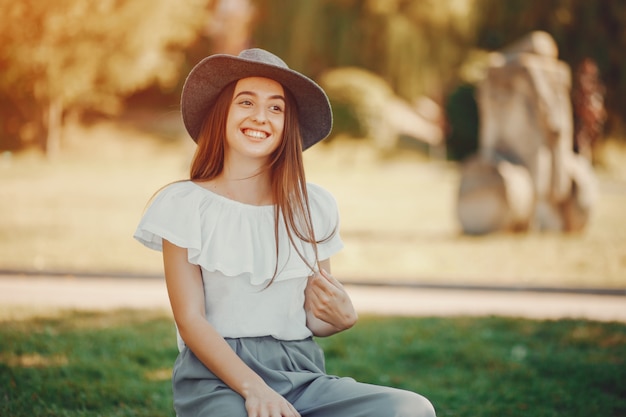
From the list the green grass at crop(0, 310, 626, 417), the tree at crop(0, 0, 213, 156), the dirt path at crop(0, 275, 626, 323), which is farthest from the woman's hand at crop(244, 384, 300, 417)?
the tree at crop(0, 0, 213, 156)

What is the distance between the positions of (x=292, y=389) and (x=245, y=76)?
1.05 meters

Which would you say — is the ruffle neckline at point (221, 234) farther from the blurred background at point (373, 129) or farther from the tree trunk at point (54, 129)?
the tree trunk at point (54, 129)

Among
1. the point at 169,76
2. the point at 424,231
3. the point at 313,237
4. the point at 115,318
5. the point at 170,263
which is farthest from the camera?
the point at 169,76

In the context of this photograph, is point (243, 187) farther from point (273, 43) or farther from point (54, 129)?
point (273, 43)

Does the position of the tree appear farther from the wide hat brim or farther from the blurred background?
the wide hat brim

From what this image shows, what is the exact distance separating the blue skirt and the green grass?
3.73ft

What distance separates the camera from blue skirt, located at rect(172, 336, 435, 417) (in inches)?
80.2

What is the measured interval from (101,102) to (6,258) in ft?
39.9

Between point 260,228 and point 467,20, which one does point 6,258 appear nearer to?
point 260,228

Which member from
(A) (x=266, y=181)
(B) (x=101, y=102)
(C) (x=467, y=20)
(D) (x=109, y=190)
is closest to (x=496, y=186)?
(A) (x=266, y=181)

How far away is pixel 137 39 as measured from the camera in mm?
16688

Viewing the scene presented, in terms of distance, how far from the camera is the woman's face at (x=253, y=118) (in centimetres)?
238

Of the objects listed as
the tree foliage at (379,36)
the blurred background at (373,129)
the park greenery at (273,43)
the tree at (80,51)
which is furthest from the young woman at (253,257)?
the tree foliage at (379,36)

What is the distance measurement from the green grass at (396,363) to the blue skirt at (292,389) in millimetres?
1136
